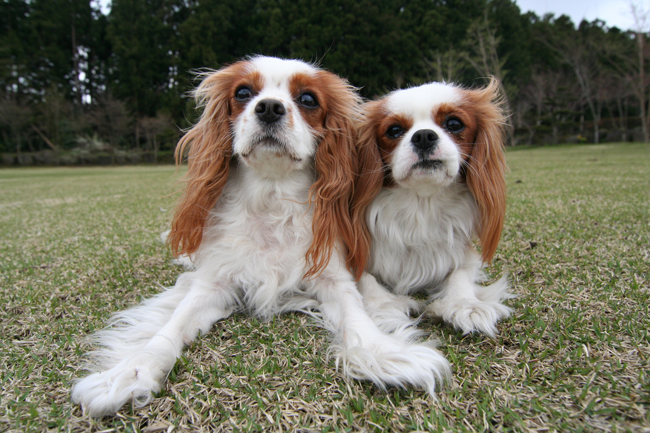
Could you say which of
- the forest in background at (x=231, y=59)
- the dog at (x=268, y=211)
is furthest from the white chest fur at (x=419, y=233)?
the forest in background at (x=231, y=59)

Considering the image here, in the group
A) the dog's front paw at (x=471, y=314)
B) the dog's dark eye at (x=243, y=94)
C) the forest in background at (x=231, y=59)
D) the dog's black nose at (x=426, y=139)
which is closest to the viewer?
the dog's front paw at (x=471, y=314)

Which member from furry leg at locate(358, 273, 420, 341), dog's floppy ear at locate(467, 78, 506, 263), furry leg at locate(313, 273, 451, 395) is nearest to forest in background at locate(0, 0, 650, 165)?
dog's floppy ear at locate(467, 78, 506, 263)

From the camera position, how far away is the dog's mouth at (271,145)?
5.24 feet

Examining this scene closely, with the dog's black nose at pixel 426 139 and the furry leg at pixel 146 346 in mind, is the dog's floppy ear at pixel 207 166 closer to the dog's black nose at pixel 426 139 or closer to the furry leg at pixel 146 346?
the furry leg at pixel 146 346

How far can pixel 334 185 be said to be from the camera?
1.78 metres

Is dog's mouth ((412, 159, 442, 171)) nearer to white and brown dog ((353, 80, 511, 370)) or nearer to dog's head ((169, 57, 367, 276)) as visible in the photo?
white and brown dog ((353, 80, 511, 370))

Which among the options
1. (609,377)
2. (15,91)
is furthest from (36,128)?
(609,377)

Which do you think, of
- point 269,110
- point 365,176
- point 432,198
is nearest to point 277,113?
point 269,110

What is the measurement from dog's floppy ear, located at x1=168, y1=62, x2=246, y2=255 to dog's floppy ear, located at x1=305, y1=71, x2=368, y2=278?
44cm

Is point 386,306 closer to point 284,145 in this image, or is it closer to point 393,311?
point 393,311

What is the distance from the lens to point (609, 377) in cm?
108

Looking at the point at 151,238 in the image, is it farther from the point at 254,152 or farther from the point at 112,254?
the point at 254,152

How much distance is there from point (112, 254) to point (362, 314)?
81.3 inches

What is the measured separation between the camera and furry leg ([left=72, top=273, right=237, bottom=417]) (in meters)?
1.08
